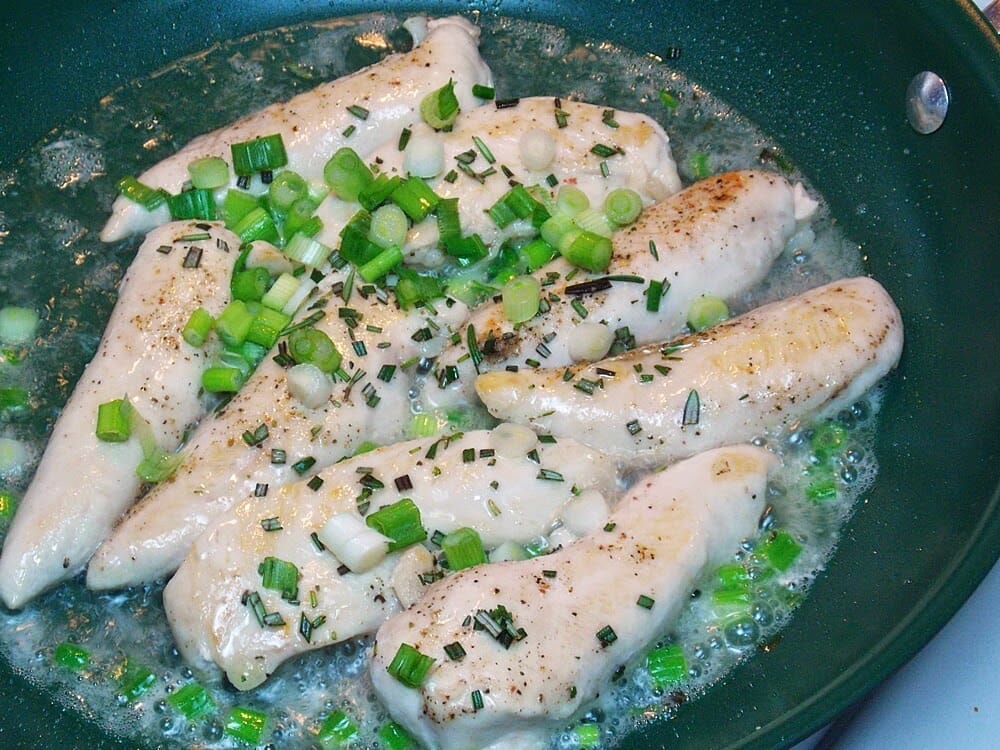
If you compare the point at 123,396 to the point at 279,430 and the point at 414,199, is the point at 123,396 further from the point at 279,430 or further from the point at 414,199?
the point at 414,199

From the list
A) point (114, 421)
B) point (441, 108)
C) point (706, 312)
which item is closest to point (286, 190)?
point (441, 108)

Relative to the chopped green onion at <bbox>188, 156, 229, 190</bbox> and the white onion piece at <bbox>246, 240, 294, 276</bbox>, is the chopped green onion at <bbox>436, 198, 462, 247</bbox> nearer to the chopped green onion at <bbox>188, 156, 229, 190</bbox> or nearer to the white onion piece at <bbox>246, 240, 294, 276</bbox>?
the white onion piece at <bbox>246, 240, 294, 276</bbox>

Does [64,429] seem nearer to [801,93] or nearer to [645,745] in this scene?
[645,745]

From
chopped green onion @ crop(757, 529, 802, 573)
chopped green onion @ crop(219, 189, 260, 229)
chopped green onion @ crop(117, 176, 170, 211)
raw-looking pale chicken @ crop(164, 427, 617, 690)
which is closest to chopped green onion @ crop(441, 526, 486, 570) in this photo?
raw-looking pale chicken @ crop(164, 427, 617, 690)

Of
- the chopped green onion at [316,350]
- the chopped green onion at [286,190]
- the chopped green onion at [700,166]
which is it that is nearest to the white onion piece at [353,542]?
the chopped green onion at [316,350]

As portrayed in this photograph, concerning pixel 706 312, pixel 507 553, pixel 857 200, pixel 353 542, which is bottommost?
pixel 507 553

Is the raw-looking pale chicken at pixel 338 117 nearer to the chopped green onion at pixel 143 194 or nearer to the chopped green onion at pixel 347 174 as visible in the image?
the chopped green onion at pixel 143 194
